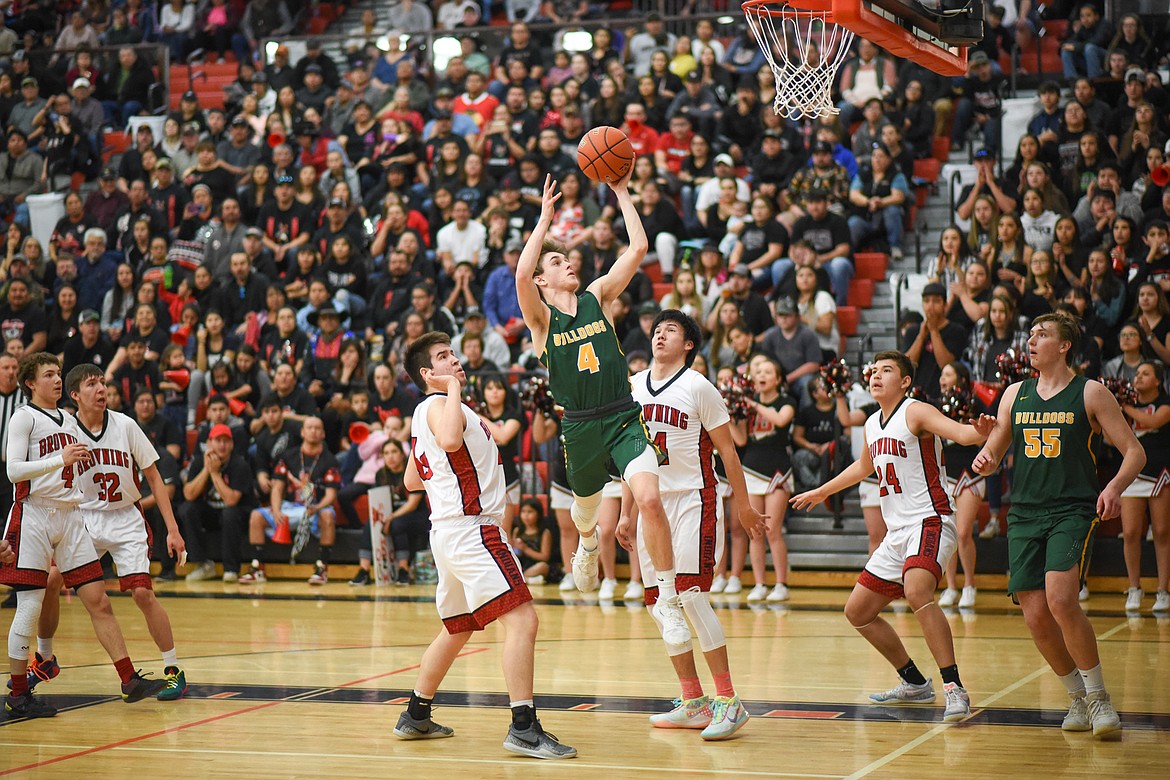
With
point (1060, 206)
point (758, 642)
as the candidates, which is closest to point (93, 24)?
point (1060, 206)

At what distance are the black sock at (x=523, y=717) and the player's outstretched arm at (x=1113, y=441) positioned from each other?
282 centimetres

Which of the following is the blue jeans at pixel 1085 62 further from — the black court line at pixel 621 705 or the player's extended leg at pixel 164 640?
the player's extended leg at pixel 164 640

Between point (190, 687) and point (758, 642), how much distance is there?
12.9 ft

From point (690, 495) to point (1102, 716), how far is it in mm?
2225

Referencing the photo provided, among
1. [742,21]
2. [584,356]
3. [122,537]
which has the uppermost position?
[742,21]

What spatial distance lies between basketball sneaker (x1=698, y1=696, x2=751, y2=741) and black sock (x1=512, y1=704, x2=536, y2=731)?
34.3 inches

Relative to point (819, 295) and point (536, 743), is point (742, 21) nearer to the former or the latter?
point (819, 295)

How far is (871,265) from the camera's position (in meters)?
15.2

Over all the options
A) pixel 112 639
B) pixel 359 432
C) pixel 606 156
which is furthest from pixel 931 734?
pixel 359 432

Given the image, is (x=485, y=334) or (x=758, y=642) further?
(x=485, y=334)

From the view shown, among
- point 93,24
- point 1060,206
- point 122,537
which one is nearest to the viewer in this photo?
point 122,537

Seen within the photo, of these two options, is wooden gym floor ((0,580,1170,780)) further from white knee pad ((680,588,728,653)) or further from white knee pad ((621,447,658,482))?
white knee pad ((621,447,658,482))

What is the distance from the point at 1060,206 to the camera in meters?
13.6

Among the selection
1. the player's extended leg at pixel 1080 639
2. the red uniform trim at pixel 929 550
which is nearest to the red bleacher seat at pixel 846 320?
the red uniform trim at pixel 929 550
